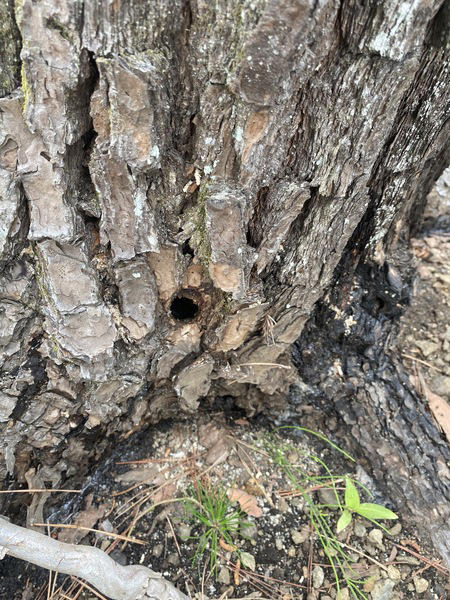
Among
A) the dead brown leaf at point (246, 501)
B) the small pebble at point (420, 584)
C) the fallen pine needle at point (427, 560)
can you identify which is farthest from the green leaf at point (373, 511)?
the dead brown leaf at point (246, 501)

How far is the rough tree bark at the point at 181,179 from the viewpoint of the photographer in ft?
3.02

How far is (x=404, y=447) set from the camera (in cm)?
163

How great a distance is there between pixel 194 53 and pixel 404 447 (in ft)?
4.73

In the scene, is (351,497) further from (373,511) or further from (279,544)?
(279,544)

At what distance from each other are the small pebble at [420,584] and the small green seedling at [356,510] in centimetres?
17

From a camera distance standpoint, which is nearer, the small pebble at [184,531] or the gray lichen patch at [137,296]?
the gray lichen patch at [137,296]

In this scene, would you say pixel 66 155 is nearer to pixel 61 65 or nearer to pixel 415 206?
pixel 61 65

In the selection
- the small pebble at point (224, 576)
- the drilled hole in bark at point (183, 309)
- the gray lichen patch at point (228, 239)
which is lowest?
the small pebble at point (224, 576)

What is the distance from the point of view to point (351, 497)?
1539mm

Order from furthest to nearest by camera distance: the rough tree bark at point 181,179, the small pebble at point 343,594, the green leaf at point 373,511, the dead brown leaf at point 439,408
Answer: the dead brown leaf at point 439,408 < the green leaf at point 373,511 < the small pebble at point 343,594 < the rough tree bark at point 181,179

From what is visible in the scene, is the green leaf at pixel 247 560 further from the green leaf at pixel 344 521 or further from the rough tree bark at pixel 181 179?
the rough tree bark at pixel 181 179

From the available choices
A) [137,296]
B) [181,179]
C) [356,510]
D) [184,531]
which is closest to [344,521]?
[356,510]

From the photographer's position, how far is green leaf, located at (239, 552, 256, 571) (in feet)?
4.77

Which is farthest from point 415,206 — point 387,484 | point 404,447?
point 387,484
